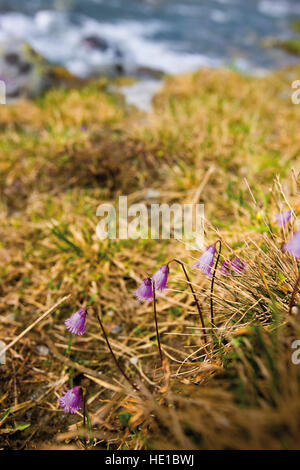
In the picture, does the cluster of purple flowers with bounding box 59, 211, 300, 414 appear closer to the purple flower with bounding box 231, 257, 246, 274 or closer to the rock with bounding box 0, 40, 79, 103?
the purple flower with bounding box 231, 257, 246, 274

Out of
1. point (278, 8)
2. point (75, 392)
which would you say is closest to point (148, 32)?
point (278, 8)

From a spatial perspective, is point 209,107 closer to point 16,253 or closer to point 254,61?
point 16,253

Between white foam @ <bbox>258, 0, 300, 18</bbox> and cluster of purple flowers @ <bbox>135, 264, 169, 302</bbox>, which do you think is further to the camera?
white foam @ <bbox>258, 0, 300, 18</bbox>

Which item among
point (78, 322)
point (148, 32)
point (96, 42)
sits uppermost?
point (148, 32)

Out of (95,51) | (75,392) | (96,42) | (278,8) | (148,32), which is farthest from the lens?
(278,8)

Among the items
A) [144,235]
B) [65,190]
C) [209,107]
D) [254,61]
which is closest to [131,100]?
[209,107]

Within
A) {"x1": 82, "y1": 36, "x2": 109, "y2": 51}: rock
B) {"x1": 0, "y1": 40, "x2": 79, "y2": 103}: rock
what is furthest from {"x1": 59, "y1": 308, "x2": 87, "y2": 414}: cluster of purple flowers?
{"x1": 82, "y1": 36, "x2": 109, "y2": 51}: rock

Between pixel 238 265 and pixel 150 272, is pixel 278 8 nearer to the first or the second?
pixel 150 272
